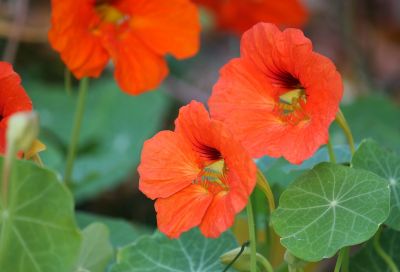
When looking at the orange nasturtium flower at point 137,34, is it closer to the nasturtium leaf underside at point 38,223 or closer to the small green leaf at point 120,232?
the small green leaf at point 120,232

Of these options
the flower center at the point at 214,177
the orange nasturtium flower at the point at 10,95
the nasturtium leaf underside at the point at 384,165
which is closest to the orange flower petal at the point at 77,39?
the orange nasturtium flower at the point at 10,95

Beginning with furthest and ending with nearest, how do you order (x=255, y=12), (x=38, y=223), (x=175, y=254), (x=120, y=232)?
1. (x=255, y=12)
2. (x=120, y=232)
3. (x=175, y=254)
4. (x=38, y=223)

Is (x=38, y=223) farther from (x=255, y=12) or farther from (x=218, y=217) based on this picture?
(x=255, y=12)

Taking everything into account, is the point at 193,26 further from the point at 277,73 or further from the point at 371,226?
the point at 371,226

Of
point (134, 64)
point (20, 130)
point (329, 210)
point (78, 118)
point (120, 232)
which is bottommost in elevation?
point (120, 232)

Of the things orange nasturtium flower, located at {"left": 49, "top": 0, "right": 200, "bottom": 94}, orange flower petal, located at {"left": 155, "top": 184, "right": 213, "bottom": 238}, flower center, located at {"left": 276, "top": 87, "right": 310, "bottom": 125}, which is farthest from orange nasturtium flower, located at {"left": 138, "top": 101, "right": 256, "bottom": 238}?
orange nasturtium flower, located at {"left": 49, "top": 0, "right": 200, "bottom": 94}

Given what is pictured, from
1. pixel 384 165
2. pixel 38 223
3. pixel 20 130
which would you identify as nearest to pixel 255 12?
pixel 384 165
